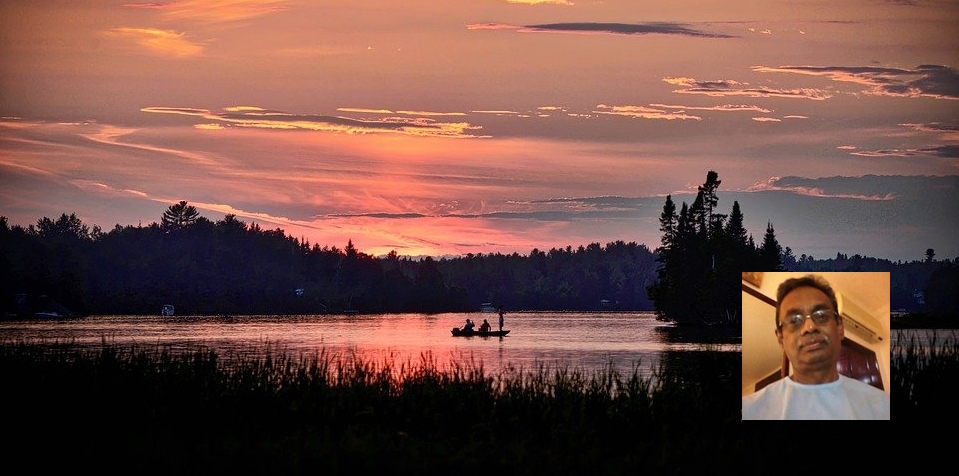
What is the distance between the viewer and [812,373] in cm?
1806

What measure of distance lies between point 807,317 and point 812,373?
36.0 inches

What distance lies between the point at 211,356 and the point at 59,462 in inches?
411

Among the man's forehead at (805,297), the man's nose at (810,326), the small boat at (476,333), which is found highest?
the man's forehead at (805,297)

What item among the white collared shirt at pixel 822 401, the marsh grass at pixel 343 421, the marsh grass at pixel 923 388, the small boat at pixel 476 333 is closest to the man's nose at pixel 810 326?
the white collared shirt at pixel 822 401

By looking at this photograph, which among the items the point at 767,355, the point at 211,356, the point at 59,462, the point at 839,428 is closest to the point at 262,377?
the point at 211,356

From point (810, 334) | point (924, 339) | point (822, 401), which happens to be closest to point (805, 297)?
point (810, 334)

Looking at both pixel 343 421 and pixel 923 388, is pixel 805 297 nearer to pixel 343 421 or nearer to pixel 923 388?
pixel 923 388

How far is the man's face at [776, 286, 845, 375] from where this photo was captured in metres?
17.6

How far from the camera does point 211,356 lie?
34094mm

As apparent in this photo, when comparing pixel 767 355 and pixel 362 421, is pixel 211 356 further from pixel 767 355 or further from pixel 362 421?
pixel 767 355

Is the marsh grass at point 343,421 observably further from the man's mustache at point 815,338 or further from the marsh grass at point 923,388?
the man's mustache at point 815,338

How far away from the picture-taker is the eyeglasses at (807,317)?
1762cm

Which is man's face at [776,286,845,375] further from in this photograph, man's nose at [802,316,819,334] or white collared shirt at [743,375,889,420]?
white collared shirt at [743,375,889,420]

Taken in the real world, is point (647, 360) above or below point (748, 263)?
below
